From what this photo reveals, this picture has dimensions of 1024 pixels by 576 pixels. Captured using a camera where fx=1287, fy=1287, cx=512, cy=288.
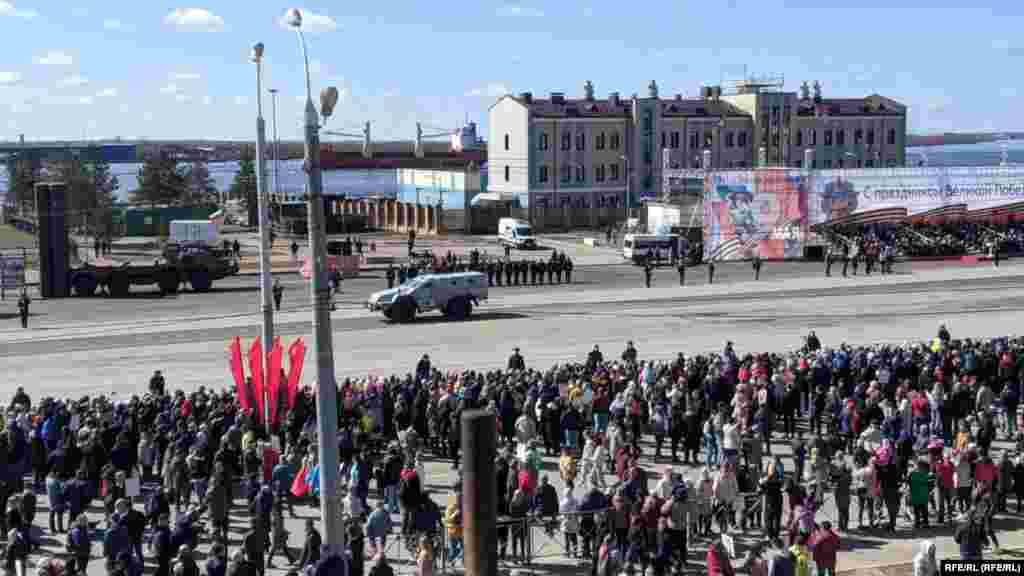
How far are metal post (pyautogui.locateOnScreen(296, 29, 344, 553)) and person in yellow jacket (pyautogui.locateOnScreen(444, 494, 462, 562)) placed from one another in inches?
165

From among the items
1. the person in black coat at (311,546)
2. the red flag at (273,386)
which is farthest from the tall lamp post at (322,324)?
the red flag at (273,386)

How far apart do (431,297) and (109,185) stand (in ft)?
189

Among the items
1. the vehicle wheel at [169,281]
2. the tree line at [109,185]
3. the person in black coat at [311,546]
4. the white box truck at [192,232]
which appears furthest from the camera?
the tree line at [109,185]

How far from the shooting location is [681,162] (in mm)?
95250

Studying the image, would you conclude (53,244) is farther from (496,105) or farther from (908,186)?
(496,105)

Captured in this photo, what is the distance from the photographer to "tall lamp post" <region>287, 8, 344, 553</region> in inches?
422

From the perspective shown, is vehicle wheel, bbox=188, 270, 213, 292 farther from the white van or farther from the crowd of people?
the crowd of people

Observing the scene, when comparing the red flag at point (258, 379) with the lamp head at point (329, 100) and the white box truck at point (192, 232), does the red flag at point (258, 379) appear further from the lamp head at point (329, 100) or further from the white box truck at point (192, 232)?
the white box truck at point (192, 232)

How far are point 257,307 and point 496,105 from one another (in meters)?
50.5

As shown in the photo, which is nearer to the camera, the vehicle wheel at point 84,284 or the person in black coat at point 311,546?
the person in black coat at point 311,546

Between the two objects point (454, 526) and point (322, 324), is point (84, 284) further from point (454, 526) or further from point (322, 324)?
point (322, 324)

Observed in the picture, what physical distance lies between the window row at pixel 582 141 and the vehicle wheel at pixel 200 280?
41.3m

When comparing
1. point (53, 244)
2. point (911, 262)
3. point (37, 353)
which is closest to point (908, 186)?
point (911, 262)

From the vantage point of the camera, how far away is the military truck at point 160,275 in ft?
169
